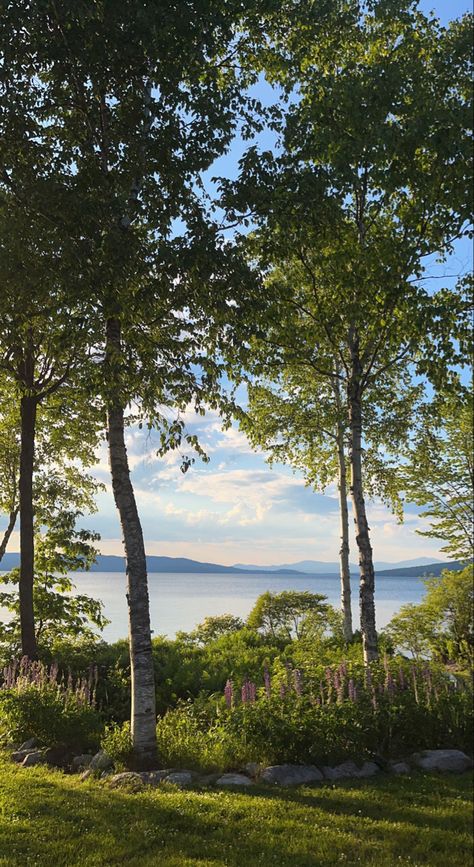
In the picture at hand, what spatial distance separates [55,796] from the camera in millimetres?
7668

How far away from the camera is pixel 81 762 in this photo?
9.55 meters

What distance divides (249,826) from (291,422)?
10569 mm

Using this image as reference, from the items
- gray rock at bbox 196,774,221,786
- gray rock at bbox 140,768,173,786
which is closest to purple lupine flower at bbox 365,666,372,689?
gray rock at bbox 196,774,221,786

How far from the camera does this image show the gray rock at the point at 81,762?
9.40 metres

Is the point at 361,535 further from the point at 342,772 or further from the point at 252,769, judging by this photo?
the point at 252,769

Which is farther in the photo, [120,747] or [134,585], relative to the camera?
[134,585]

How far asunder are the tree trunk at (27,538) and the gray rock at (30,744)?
4582 mm

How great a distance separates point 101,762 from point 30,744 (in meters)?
1.95

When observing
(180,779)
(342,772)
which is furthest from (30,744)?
(342,772)

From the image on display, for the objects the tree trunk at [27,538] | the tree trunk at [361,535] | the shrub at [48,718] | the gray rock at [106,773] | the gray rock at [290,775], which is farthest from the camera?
the tree trunk at [27,538]

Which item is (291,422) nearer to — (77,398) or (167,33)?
(77,398)

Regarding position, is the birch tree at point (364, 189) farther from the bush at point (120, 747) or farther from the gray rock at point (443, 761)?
the bush at point (120, 747)

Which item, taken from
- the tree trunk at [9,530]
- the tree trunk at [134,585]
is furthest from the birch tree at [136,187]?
the tree trunk at [9,530]

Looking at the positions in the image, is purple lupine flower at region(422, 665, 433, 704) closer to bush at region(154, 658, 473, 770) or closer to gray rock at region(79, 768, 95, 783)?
bush at region(154, 658, 473, 770)
